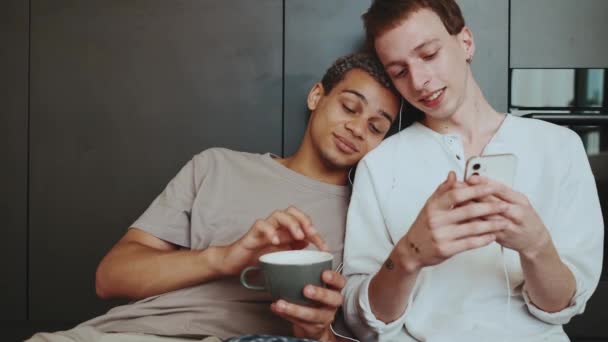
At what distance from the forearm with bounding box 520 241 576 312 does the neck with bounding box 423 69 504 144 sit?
0.35m

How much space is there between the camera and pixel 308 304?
86 centimetres

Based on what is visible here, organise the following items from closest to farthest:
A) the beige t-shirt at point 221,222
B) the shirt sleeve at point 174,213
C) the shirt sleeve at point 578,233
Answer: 1. the shirt sleeve at point 578,233
2. the beige t-shirt at point 221,222
3. the shirt sleeve at point 174,213

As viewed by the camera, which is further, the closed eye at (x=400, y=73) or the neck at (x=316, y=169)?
the neck at (x=316, y=169)

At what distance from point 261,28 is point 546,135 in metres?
0.90

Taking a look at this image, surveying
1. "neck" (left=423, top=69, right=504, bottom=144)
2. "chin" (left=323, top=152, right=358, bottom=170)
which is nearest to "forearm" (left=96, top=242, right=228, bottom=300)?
"chin" (left=323, top=152, right=358, bottom=170)

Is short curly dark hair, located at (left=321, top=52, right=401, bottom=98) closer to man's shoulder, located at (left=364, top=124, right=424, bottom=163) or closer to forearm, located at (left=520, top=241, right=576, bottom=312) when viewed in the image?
man's shoulder, located at (left=364, top=124, right=424, bottom=163)

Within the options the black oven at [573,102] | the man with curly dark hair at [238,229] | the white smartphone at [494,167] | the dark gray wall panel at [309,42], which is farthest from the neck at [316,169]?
the black oven at [573,102]

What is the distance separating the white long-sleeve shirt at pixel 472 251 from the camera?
3.36 feet

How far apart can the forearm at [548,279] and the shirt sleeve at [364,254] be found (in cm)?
25

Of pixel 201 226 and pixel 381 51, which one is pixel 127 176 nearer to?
pixel 201 226

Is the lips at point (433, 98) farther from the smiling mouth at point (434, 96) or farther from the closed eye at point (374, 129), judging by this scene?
the closed eye at point (374, 129)

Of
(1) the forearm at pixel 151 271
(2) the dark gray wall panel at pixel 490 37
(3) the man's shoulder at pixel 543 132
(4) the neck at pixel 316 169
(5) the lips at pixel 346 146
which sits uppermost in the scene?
(2) the dark gray wall panel at pixel 490 37

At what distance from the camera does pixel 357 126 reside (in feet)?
4.16

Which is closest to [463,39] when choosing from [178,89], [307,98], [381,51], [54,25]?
[381,51]
